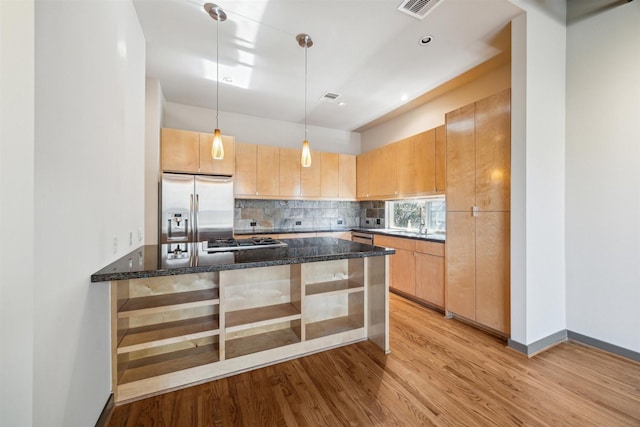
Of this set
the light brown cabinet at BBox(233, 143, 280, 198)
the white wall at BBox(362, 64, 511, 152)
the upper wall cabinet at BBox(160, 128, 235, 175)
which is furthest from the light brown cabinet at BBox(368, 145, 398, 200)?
the upper wall cabinet at BBox(160, 128, 235, 175)

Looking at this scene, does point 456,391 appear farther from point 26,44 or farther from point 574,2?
point 574,2

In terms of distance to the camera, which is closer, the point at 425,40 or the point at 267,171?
the point at 425,40

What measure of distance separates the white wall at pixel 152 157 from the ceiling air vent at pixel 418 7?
303 centimetres

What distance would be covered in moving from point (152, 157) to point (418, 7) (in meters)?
3.40

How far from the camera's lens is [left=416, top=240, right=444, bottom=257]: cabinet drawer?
308 centimetres

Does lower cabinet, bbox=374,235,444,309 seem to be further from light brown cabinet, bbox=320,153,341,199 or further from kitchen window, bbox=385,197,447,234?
light brown cabinet, bbox=320,153,341,199

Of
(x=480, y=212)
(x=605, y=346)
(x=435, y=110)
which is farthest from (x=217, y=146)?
(x=605, y=346)

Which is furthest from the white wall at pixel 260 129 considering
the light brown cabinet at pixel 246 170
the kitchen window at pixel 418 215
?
the kitchen window at pixel 418 215

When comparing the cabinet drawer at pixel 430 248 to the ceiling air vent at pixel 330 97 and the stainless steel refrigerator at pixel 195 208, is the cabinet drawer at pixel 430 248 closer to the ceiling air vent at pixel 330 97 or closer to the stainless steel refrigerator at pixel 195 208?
the ceiling air vent at pixel 330 97

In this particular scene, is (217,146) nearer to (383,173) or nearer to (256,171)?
(256,171)

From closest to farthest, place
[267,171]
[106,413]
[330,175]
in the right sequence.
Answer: [106,413] < [267,171] < [330,175]

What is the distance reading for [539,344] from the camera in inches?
89.2

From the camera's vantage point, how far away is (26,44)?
829mm

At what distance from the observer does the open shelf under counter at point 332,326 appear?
2.22m
